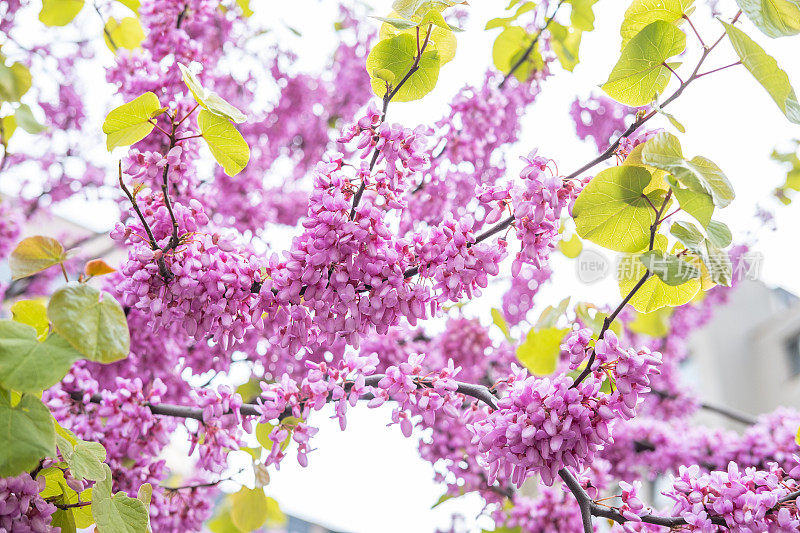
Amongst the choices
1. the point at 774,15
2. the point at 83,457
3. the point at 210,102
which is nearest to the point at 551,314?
the point at 774,15

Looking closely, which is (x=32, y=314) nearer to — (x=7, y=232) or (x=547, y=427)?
(x=547, y=427)

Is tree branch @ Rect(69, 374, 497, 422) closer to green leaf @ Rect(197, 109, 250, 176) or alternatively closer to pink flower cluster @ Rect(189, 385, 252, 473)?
pink flower cluster @ Rect(189, 385, 252, 473)

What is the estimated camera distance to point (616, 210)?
1.38 metres

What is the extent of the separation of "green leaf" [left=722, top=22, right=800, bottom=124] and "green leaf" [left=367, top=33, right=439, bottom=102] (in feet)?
2.12

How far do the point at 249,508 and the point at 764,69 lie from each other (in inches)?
72.4

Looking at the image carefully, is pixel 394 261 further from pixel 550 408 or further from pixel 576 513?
pixel 576 513

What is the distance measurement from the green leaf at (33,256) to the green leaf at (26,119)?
1414 mm

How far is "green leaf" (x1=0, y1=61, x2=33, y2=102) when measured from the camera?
2.28 metres

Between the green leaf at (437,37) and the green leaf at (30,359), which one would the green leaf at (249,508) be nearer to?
the green leaf at (30,359)

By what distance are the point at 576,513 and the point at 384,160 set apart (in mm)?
1771

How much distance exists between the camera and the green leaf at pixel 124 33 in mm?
2607

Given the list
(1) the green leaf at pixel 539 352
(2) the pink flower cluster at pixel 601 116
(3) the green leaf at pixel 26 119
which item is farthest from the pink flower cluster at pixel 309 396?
(2) the pink flower cluster at pixel 601 116

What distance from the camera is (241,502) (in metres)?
2.09

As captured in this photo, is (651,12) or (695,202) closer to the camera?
(695,202)
